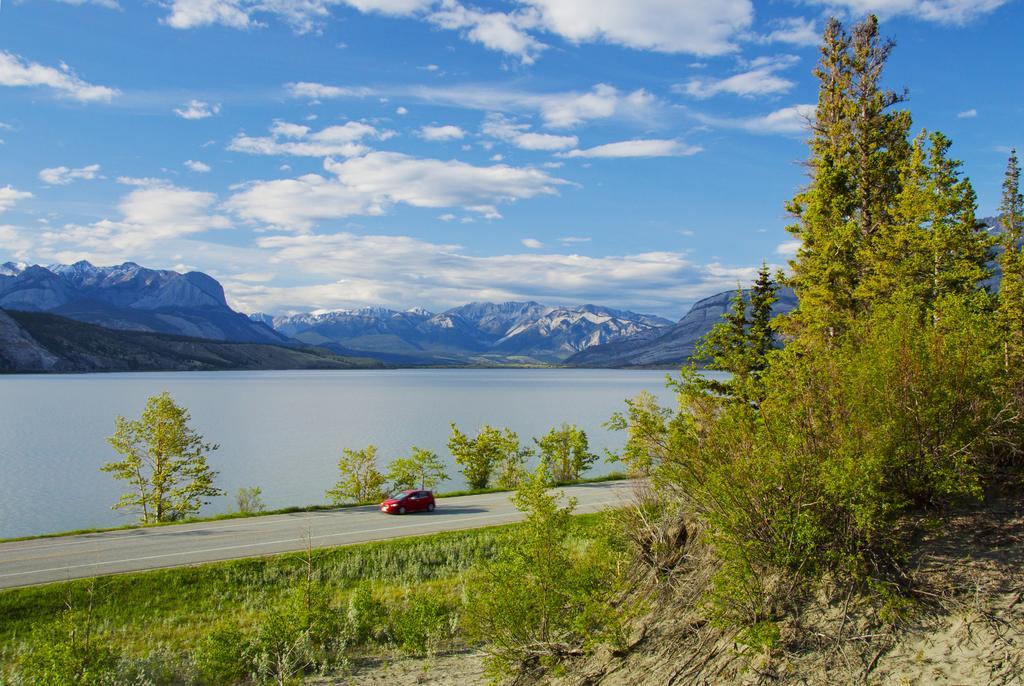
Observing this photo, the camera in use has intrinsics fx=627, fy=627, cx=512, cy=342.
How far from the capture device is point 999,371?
39.6 ft

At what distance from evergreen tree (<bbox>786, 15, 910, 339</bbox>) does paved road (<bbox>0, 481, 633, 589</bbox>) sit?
1157cm

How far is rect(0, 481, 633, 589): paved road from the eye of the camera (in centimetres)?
2286

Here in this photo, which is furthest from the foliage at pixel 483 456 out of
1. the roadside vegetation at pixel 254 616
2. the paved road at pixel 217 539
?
the roadside vegetation at pixel 254 616

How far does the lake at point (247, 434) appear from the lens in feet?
166

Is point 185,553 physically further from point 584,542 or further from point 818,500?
point 818,500

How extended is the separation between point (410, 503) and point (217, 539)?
1007 centimetres

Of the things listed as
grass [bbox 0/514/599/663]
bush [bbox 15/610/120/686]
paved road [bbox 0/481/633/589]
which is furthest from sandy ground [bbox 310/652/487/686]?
paved road [bbox 0/481/633/589]

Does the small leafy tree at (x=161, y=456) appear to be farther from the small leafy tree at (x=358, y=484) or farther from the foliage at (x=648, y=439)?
the foliage at (x=648, y=439)

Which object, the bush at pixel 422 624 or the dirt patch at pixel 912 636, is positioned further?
the bush at pixel 422 624

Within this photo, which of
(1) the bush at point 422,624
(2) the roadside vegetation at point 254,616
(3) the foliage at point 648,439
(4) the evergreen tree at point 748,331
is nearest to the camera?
(3) the foliage at point 648,439

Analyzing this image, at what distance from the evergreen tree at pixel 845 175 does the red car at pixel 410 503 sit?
20926 mm

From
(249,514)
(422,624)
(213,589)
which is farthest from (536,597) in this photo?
(249,514)

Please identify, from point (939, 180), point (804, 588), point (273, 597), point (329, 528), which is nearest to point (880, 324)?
point (804, 588)

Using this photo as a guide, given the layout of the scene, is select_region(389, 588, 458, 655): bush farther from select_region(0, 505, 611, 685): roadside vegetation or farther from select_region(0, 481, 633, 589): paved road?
select_region(0, 481, 633, 589): paved road
